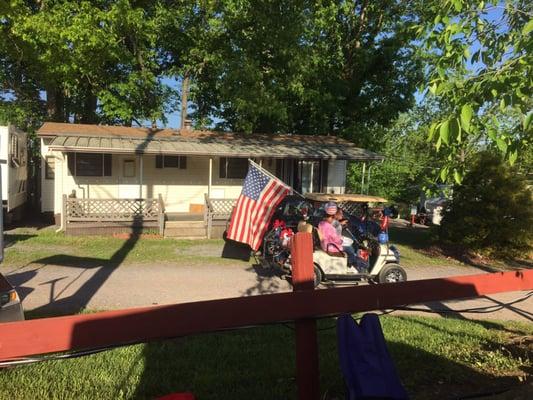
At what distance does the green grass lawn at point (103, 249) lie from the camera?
1066 centimetres

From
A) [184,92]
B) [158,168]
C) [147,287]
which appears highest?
[184,92]

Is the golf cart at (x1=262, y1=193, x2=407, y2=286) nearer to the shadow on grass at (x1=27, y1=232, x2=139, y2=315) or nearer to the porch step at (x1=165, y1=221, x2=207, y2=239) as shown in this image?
the shadow on grass at (x1=27, y1=232, x2=139, y2=315)

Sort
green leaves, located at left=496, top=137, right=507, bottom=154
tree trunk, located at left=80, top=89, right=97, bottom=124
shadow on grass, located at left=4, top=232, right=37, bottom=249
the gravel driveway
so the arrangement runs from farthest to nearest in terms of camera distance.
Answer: tree trunk, located at left=80, top=89, right=97, bottom=124, shadow on grass, located at left=4, top=232, right=37, bottom=249, the gravel driveway, green leaves, located at left=496, top=137, right=507, bottom=154

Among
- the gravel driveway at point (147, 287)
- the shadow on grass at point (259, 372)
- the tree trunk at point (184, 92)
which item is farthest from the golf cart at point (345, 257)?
the tree trunk at point (184, 92)

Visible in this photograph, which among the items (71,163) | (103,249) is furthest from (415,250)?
(71,163)

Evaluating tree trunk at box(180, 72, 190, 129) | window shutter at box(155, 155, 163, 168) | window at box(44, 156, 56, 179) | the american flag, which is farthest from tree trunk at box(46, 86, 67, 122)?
the american flag

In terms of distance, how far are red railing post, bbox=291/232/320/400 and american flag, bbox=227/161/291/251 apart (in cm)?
657

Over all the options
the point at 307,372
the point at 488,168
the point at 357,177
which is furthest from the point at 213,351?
the point at 357,177

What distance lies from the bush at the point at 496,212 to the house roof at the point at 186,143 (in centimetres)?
526

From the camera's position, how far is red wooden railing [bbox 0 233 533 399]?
1978 mm

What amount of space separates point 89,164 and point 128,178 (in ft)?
4.87

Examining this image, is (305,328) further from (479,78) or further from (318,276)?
(318,276)

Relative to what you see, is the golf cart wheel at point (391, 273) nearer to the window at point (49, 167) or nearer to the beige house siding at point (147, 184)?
the beige house siding at point (147, 184)

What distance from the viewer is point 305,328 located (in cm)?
254
